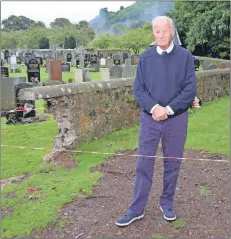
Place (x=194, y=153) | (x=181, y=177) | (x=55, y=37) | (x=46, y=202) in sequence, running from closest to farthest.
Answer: (x=46, y=202), (x=181, y=177), (x=194, y=153), (x=55, y=37)

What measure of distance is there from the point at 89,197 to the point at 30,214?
0.74m

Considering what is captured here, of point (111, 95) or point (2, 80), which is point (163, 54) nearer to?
point (111, 95)

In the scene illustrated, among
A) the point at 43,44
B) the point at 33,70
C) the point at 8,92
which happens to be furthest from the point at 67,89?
the point at 43,44

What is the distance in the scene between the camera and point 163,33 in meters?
4.02

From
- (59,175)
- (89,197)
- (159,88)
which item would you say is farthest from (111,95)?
(159,88)

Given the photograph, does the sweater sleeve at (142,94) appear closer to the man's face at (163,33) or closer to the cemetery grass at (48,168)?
the man's face at (163,33)

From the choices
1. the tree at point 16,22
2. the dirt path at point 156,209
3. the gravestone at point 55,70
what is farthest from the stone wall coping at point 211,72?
the tree at point 16,22

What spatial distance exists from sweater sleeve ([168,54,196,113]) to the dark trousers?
13 centimetres

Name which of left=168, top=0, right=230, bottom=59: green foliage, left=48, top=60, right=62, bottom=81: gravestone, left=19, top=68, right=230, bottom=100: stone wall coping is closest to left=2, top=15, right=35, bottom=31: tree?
left=168, top=0, right=230, bottom=59: green foliage

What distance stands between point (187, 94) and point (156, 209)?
1.30 m

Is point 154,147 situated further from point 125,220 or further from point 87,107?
point 87,107

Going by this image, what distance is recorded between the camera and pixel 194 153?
282 inches

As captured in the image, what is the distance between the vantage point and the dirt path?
13.4ft

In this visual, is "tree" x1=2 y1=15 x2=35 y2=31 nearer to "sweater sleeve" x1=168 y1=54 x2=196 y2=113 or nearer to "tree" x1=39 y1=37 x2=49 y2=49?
"tree" x1=39 y1=37 x2=49 y2=49
